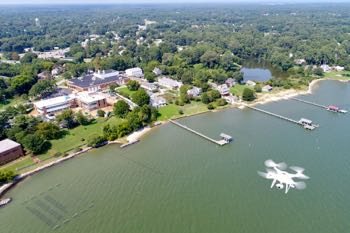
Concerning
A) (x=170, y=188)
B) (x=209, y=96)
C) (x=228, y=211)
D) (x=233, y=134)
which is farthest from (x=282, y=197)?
(x=209, y=96)

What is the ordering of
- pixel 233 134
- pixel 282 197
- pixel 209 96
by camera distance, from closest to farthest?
pixel 282 197 < pixel 233 134 < pixel 209 96

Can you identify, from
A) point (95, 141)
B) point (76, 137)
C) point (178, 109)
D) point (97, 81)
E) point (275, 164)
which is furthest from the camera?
point (97, 81)

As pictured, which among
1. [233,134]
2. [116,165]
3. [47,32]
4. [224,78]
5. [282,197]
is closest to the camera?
[282,197]

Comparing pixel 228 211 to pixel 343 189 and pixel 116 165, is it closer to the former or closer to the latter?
pixel 343 189

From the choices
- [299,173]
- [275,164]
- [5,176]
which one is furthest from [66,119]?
[299,173]

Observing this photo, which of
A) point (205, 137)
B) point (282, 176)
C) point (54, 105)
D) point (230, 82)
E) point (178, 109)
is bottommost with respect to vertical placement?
point (178, 109)

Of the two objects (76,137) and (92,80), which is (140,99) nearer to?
(76,137)
